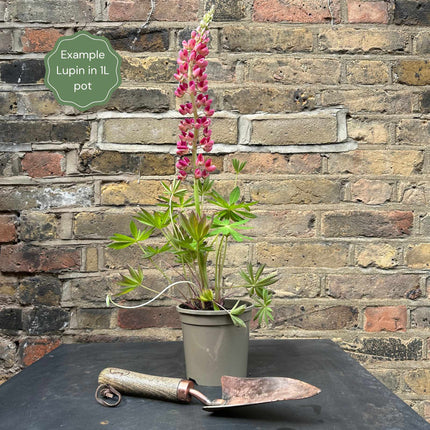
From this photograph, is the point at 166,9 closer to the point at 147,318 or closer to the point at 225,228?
the point at 225,228

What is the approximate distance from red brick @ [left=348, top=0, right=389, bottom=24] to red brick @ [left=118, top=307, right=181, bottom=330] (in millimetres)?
1026

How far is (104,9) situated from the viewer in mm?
1341

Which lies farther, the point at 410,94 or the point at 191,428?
the point at 410,94

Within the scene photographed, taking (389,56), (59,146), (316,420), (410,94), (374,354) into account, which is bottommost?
(374,354)

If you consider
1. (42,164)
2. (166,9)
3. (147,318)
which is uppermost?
(166,9)

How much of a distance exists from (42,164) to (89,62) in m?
0.33

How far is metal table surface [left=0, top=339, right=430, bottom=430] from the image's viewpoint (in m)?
0.71

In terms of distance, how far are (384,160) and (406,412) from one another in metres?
0.79

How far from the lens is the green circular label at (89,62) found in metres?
1.34

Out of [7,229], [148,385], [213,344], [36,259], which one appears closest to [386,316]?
[213,344]

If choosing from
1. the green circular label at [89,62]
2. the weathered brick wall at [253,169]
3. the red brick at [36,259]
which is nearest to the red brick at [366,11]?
the weathered brick wall at [253,169]

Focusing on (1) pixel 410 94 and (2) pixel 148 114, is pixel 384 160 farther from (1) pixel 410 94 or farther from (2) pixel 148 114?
(2) pixel 148 114

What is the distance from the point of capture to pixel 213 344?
864mm

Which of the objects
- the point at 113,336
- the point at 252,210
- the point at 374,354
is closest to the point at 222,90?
the point at 252,210
